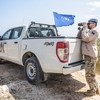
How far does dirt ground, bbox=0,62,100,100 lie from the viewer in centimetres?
645

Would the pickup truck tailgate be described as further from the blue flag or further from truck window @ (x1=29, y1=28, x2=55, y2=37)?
truck window @ (x1=29, y1=28, x2=55, y2=37)

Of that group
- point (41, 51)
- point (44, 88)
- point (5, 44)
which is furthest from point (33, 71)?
point (5, 44)

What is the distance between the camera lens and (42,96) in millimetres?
6512

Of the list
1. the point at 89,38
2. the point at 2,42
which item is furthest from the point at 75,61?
the point at 2,42

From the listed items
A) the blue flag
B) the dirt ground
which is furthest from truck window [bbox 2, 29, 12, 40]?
the blue flag

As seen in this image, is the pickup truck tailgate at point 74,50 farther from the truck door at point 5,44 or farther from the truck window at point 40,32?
the truck door at point 5,44

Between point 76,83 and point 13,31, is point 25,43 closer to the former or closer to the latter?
point 13,31

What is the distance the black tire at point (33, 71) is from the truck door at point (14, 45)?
2.60ft

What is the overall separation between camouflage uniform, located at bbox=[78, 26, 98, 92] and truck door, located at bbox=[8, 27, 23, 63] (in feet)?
8.12

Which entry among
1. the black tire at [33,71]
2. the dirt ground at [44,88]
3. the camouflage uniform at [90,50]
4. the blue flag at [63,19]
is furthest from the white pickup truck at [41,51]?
the blue flag at [63,19]

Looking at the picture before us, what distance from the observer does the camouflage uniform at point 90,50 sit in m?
6.40

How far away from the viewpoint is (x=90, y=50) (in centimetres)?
650

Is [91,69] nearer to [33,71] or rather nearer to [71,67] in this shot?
[71,67]

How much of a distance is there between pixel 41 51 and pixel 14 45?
1.89m
